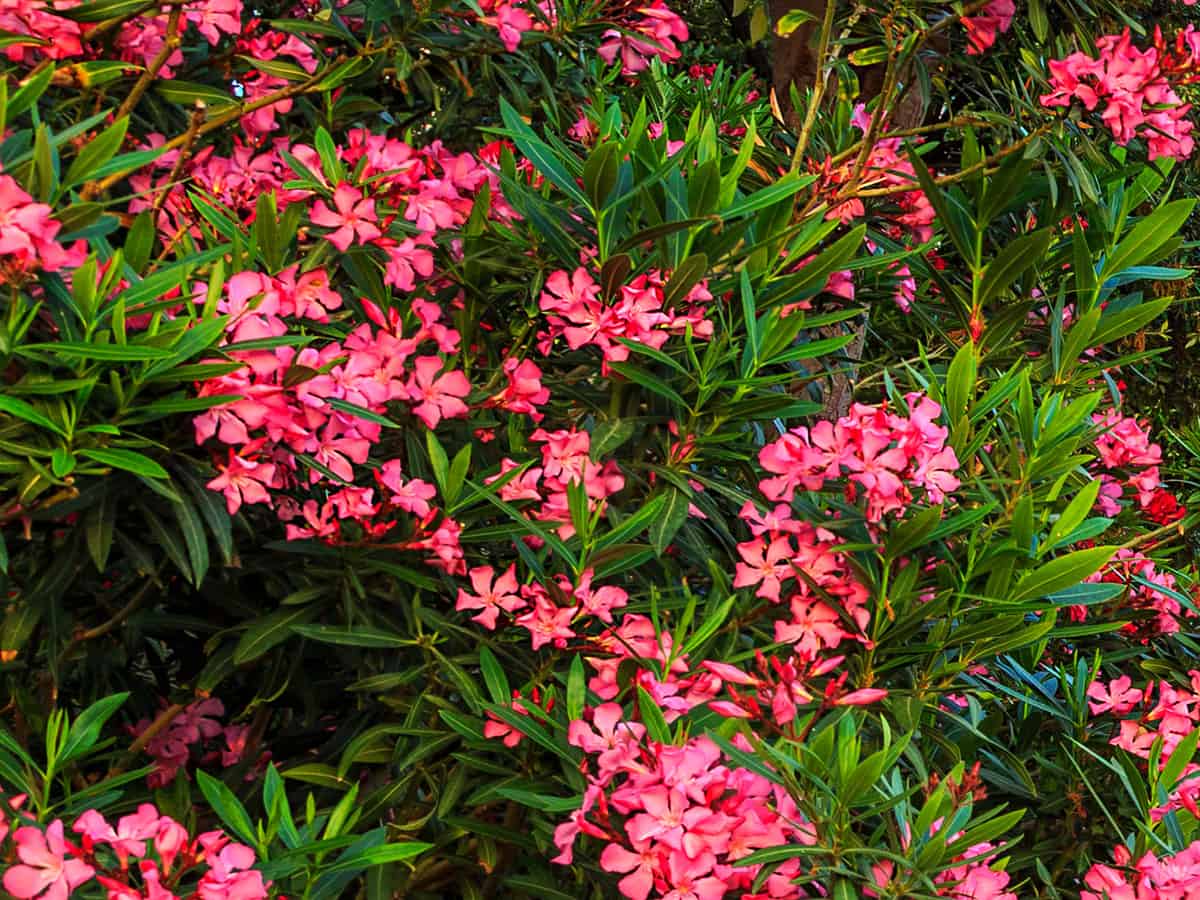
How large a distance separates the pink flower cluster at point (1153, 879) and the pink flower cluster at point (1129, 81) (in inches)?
39.4

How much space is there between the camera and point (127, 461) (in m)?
1.35

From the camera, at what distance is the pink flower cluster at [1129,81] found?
2016mm

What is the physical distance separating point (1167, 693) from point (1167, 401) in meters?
2.87

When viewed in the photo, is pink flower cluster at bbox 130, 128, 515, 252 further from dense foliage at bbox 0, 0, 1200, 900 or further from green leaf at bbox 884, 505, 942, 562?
green leaf at bbox 884, 505, 942, 562

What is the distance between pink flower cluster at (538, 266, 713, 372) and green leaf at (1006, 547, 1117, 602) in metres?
0.48

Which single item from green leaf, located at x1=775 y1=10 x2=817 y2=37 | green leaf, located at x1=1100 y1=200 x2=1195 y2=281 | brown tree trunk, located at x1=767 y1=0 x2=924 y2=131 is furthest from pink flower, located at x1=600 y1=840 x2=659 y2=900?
brown tree trunk, located at x1=767 y1=0 x2=924 y2=131

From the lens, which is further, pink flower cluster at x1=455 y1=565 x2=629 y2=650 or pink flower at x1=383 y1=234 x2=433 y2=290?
pink flower at x1=383 y1=234 x2=433 y2=290

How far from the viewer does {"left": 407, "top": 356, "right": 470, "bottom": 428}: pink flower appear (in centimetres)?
170

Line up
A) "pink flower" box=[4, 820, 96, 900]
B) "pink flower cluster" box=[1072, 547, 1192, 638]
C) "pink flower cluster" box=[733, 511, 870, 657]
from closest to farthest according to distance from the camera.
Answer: "pink flower" box=[4, 820, 96, 900]
"pink flower cluster" box=[733, 511, 870, 657]
"pink flower cluster" box=[1072, 547, 1192, 638]

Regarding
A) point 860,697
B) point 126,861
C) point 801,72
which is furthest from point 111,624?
point 801,72

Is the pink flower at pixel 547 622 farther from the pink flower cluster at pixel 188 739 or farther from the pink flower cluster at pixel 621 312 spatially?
the pink flower cluster at pixel 188 739

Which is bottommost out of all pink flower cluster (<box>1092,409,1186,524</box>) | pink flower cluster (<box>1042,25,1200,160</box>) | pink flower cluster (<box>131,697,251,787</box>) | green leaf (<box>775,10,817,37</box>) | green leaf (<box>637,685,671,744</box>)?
pink flower cluster (<box>131,697,251,787</box>)

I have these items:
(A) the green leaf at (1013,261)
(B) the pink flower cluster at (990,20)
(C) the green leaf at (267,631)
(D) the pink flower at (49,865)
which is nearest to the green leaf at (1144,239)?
(A) the green leaf at (1013,261)

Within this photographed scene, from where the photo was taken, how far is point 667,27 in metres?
2.14
